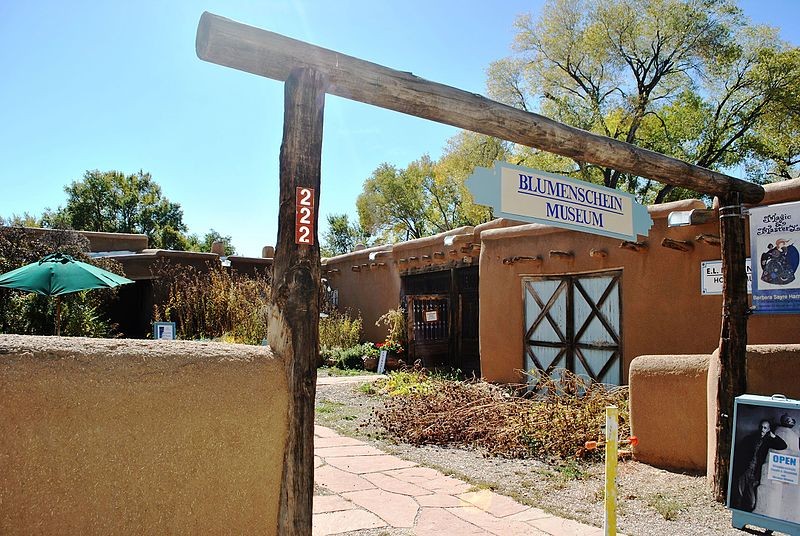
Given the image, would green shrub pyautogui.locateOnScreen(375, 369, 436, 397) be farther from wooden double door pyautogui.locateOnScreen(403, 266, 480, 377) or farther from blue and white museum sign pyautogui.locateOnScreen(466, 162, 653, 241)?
blue and white museum sign pyautogui.locateOnScreen(466, 162, 653, 241)

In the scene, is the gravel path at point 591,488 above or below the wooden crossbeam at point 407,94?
below

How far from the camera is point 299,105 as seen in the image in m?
2.96

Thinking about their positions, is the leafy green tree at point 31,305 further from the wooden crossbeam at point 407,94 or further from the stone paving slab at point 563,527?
the wooden crossbeam at point 407,94

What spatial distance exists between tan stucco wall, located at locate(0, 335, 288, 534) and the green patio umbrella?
6676 millimetres

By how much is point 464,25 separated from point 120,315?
42.4ft

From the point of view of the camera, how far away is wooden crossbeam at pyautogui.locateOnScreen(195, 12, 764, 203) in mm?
2791

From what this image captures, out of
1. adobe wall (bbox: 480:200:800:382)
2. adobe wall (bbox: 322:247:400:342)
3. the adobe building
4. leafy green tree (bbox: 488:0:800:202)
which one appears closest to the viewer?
adobe wall (bbox: 480:200:800:382)

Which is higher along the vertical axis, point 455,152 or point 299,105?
point 455,152

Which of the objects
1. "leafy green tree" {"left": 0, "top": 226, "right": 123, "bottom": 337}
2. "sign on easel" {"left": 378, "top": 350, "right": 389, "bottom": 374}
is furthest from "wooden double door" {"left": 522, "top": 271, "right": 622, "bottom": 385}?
"leafy green tree" {"left": 0, "top": 226, "right": 123, "bottom": 337}

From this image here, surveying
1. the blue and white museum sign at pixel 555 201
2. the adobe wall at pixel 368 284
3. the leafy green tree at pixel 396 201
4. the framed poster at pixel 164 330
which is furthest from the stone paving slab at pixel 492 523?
the leafy green tree at pixel 396 201

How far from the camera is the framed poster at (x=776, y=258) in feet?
16.5

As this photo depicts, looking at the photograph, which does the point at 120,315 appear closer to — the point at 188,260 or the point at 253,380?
the point at 188,260

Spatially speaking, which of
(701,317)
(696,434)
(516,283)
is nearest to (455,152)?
(516,283)

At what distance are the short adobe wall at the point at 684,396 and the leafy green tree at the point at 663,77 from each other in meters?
16.9
